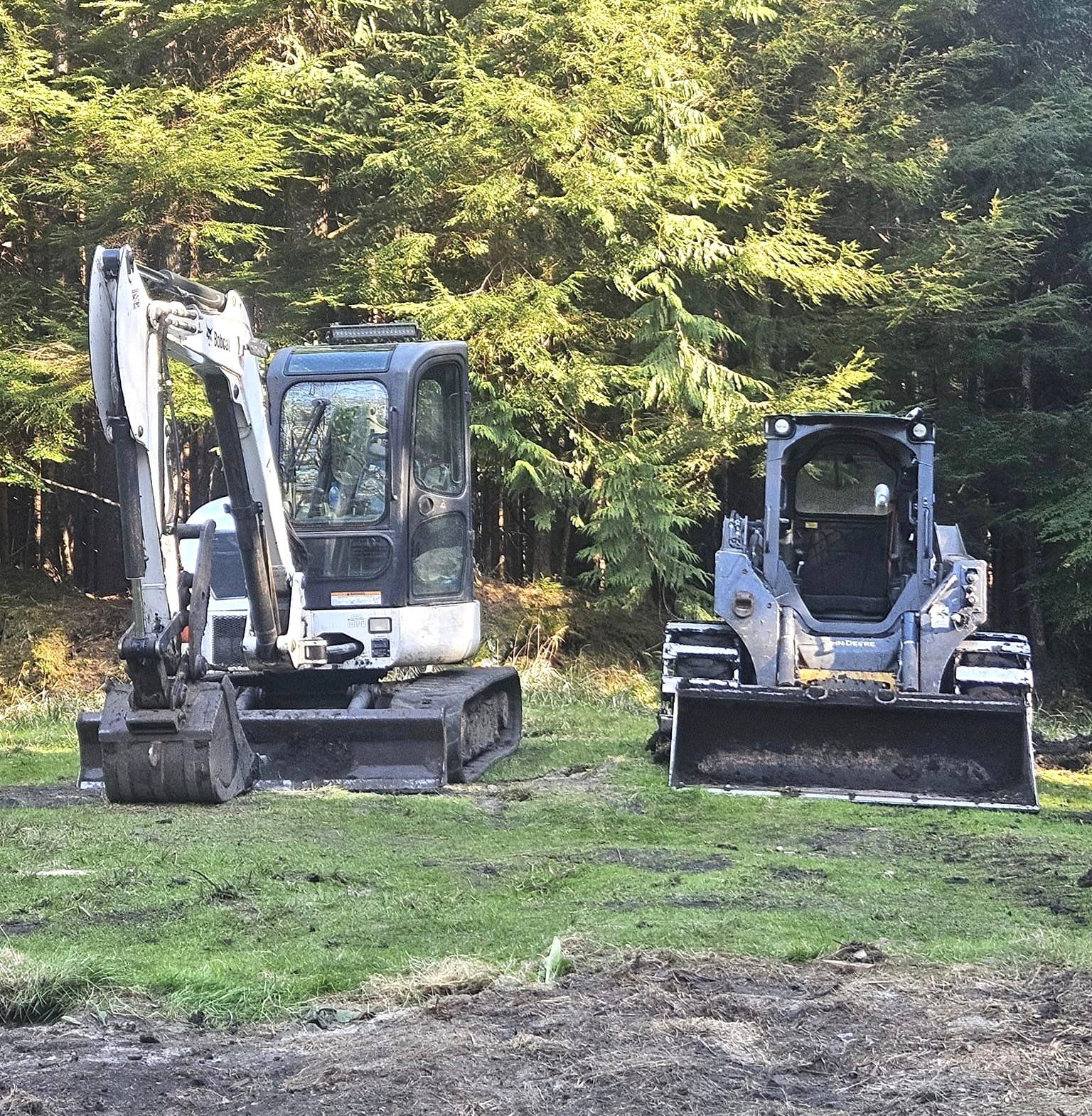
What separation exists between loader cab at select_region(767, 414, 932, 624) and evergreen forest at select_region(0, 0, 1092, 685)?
5303 mm

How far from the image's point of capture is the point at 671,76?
16828 millimetres

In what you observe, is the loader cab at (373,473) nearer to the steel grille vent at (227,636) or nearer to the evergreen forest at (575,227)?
the steel grille vent at (227,636)

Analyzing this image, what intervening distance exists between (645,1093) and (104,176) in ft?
43.7

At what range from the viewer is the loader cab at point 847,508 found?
34.3ft

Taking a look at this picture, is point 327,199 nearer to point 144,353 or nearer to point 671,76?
point 671,76

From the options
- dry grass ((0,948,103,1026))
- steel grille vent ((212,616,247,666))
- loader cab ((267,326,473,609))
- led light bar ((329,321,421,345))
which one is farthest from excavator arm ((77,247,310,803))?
dry grass ((0,948,103,1026))

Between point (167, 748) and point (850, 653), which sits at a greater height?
point (850, 653)

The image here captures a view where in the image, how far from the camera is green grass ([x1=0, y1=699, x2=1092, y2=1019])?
4.89 m

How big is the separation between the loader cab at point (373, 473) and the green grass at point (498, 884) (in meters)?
1.76

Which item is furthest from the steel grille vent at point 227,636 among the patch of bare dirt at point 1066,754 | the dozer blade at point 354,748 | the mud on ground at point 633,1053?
the mud on ground at point 633,1053

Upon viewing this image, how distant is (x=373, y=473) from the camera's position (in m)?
10.2

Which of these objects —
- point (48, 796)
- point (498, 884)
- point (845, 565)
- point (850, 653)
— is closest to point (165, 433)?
point (48, 796)

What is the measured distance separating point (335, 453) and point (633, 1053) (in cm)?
710

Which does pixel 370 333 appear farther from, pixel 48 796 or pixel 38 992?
pixel 38 992
